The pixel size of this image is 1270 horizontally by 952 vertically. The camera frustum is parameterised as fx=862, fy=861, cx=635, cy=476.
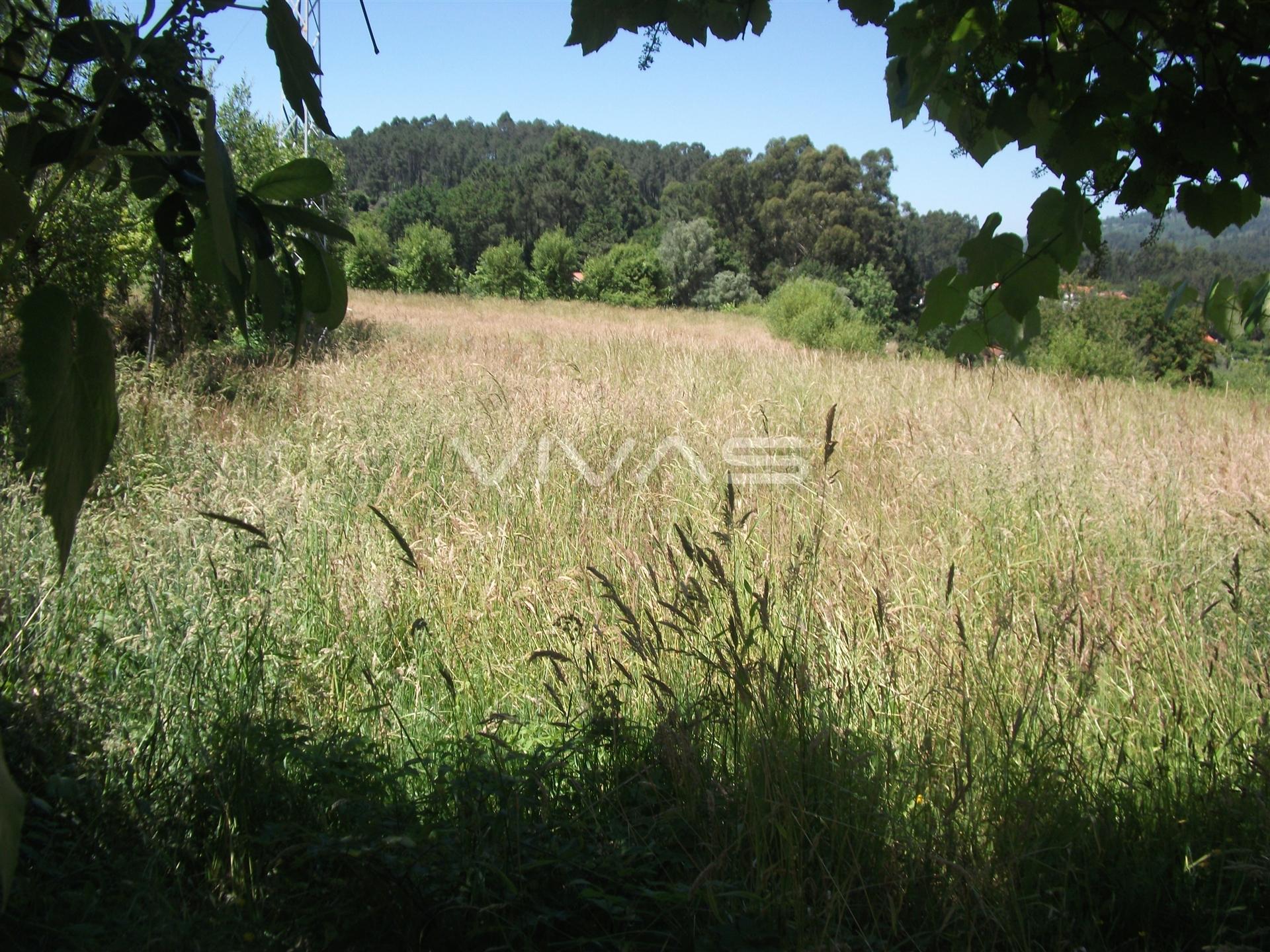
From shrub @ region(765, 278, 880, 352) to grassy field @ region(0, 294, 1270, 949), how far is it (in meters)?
10.4

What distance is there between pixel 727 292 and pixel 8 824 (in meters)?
50.6

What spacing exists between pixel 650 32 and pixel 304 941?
6.52 ft

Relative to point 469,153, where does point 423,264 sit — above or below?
below

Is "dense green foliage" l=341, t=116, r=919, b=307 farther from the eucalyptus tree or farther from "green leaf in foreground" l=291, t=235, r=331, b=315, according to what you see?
"green leaf in foreground" l=291, t=235, r=331, b=315

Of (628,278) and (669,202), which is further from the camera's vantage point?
(669,202)

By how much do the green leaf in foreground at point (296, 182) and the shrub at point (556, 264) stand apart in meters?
51.8

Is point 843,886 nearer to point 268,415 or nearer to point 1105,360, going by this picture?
point 268,415

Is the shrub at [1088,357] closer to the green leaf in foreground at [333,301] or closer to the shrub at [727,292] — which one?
the green leaf in foreground at [333,301]

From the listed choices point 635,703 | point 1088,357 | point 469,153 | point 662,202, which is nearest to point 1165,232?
point 635,703

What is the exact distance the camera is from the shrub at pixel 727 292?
49.2 metres

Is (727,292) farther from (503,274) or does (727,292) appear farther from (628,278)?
(503,274)

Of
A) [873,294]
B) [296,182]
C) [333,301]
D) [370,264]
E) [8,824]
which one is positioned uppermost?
[370,264]

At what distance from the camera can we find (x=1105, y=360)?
13664 millimetres

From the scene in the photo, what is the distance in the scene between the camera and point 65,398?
19.7 inches
